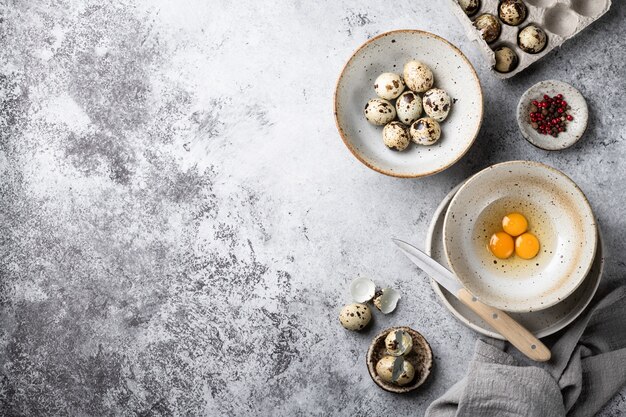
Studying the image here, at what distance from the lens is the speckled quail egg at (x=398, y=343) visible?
245 cm

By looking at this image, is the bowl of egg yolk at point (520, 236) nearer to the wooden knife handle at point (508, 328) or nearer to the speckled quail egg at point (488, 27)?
the wooden knife handle at point (508, 328)

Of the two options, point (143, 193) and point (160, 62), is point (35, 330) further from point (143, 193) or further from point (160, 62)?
point (160, 62)

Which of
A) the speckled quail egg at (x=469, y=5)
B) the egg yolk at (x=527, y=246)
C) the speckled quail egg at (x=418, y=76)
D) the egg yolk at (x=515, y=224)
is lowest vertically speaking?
the egg yolk at (x=527, y=246)

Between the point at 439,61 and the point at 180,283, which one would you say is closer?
the point at 439,61

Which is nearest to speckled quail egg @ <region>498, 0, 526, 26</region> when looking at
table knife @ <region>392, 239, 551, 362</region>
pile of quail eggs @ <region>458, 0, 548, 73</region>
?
pile of quail eggs @ <region>458, 0, 548, 73</region>

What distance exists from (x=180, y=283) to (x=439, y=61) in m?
1.39

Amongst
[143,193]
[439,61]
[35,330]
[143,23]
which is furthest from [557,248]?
[35,330]

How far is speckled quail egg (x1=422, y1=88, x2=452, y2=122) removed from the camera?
7.84 ft

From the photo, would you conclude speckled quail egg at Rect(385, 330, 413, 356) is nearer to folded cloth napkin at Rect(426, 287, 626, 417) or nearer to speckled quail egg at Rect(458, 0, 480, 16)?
folded cloth napkin at Rect(426, 287, 626, 417)

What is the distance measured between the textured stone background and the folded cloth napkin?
0.15 m

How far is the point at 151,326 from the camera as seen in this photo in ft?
8.72

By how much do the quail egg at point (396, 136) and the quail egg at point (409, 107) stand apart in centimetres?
4

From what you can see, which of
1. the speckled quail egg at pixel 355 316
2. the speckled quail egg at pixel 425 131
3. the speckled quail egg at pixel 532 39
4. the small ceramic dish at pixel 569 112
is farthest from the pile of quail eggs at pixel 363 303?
the speckled quail egg at pixel 532 39

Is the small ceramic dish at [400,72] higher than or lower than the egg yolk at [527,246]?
higher
